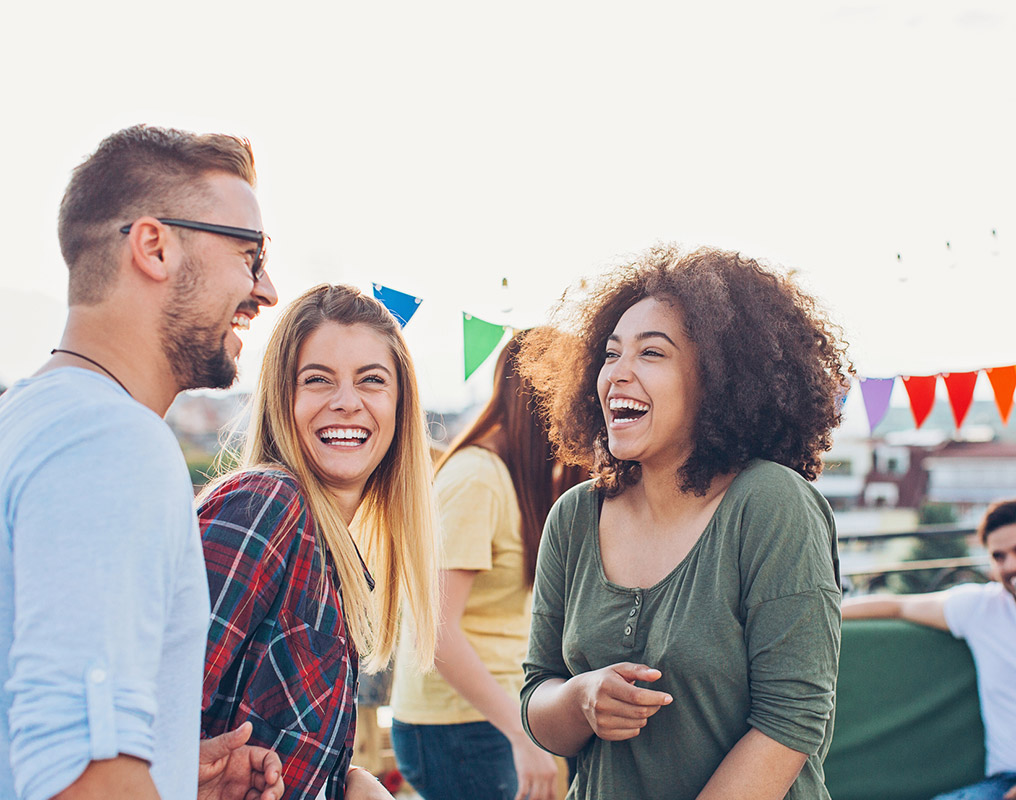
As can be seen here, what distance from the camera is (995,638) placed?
11.5 feet

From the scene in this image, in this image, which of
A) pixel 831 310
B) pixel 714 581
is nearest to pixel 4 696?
pixel 714 581

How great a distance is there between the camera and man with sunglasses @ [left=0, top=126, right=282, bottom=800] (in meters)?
0.87

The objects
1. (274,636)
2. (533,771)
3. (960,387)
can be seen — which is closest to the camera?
(274,636)

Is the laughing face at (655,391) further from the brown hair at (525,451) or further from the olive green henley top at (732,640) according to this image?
the brown hair at (525,451)

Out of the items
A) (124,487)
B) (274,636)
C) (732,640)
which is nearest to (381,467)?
(274,636)

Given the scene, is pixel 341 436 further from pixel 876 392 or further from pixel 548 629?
pixel 876 392

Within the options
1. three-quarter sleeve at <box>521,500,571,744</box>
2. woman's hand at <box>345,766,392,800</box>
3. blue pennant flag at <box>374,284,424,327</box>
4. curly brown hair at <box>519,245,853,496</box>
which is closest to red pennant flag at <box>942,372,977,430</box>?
curly brown hair at <box>519,245,853,496</box>

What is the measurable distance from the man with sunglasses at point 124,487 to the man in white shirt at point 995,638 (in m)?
3.19

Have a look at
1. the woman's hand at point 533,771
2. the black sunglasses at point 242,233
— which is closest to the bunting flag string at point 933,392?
the woman's hand at point 533,771

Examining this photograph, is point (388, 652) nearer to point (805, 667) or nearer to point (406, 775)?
point (406, 775)

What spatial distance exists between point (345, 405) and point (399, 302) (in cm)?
91

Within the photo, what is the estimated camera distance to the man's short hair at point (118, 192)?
110 centimetres

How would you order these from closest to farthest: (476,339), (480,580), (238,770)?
(238,770) < (480,580) < (476,339)

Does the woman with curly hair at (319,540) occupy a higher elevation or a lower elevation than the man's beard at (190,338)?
lower
